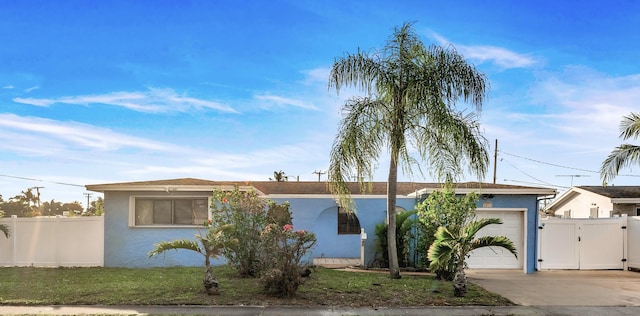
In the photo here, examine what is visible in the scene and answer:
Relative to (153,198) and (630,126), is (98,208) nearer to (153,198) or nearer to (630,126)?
(153,198)

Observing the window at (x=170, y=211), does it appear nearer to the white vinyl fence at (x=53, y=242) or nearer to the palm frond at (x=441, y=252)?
the white vinyl fence at (x=53, y=242)

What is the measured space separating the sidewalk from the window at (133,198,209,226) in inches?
242

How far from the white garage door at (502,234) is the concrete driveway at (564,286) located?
41 cm

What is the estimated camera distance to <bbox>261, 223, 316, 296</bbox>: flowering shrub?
8859 mm

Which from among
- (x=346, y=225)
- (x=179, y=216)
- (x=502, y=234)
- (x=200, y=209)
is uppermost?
(x=200, y=209)

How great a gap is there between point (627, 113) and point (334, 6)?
43.7 feet

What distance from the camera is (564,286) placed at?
11289mm

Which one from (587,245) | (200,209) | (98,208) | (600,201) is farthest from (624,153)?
(98,208)

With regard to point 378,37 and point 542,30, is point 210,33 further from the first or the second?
point 542,30

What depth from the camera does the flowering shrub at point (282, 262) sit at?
8.86 meters

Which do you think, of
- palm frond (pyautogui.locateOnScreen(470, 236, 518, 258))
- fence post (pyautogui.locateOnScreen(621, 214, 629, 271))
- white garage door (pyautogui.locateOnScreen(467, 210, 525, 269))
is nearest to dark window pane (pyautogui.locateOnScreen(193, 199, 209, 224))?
palm frond (pyautogui.locateOnScreen(470, 236, 518, 258))

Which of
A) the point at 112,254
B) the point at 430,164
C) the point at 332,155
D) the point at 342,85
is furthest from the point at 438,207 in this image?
the point at 112,254

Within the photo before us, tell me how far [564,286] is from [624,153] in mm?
8816

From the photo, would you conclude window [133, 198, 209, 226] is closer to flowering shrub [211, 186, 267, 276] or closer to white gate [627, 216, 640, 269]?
flowering shrub [211, 186, 267, 276]
